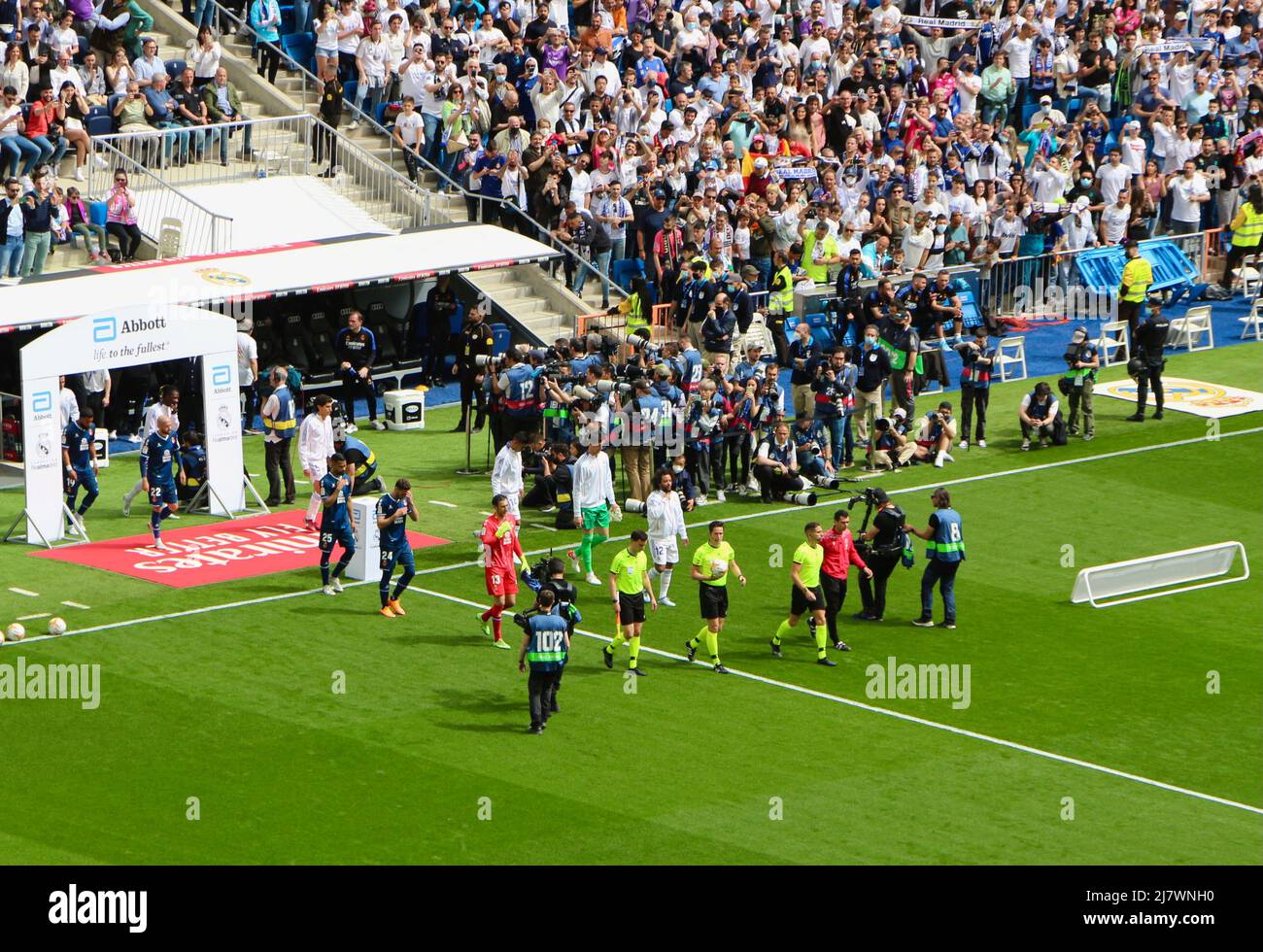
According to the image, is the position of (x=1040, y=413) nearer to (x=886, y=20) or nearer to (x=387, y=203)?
(x=387, y=203)

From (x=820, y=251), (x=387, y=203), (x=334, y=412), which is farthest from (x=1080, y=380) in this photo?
(x=387, y=203)

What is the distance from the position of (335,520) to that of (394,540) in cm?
111

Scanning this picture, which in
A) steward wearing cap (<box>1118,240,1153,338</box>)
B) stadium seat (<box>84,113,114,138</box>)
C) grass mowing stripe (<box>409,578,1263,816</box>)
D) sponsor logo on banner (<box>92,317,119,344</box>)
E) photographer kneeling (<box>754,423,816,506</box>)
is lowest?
grass mowing stripe (<box>409,578,1263,816</box>)

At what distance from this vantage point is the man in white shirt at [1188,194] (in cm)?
4750

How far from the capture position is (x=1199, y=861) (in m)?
21.8

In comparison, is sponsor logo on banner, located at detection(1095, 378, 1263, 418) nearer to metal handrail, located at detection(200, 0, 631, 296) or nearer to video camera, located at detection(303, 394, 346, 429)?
metal handrail, located at detection(200, 0, 631, 296)

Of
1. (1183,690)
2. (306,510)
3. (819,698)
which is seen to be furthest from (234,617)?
(1183,690)

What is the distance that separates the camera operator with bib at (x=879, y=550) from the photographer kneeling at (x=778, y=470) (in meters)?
4.84

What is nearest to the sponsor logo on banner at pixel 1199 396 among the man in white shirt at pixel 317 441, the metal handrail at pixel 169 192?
the man in white shirt at pixel 317 441

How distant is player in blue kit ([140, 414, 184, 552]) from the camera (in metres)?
31.4

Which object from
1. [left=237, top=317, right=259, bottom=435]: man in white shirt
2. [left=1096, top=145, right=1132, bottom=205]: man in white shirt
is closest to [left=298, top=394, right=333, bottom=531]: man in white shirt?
[left=237, top=317, right=259, bottom=435]: man in white shirt

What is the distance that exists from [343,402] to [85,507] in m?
7.41

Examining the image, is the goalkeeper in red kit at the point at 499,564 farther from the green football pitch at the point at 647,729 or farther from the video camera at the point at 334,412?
the video camera at the point at 334,412

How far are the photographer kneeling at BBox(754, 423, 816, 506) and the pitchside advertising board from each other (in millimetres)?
7835
